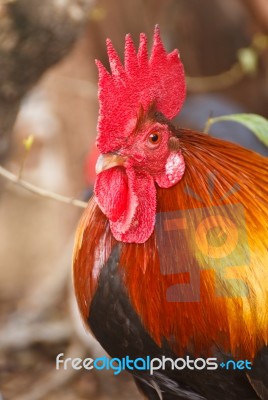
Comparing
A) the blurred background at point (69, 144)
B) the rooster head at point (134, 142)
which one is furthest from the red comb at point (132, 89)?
the blurred background at point (69, 144)

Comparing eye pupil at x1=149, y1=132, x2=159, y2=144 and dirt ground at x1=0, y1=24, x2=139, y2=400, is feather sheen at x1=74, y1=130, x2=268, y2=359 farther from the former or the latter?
dirt ground at x1=0, y1=24, x2=139, y2=400

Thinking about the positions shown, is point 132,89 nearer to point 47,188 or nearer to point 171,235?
point 171,235

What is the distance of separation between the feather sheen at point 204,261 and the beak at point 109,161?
0.14 meters

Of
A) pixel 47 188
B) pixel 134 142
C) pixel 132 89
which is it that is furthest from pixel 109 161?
pixel 47 188

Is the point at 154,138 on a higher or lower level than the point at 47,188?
lower

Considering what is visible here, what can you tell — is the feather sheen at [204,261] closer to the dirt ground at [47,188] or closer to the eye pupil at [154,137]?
the eye pupil at [154,137]

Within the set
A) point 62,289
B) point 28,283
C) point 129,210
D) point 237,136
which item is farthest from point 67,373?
point 129,210

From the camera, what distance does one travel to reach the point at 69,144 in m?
4.72

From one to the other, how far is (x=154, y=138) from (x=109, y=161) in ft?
0.45

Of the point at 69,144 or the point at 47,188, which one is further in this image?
the point at 69,144

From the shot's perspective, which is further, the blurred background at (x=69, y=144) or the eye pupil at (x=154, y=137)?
the blurred background at (x=69, y=144)

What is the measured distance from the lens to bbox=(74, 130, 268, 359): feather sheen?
68.7 inches

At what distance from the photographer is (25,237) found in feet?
15.6

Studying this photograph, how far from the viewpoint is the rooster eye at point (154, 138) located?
1.75 meters
